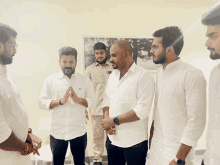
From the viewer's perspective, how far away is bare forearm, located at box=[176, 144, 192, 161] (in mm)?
940

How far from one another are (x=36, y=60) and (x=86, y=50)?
2.31 feet

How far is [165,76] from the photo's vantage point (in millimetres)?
1062

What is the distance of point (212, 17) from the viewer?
0.85 m

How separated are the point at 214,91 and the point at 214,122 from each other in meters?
0.21

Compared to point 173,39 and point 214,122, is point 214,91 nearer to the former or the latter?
point 214,122

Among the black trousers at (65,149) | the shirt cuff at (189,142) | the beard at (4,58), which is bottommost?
the black trousers at (65,149)

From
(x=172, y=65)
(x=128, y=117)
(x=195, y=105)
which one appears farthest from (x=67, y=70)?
(x=195, y=105)

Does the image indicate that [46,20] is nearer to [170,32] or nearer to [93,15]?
[93,15]

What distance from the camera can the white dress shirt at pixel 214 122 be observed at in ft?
2.76

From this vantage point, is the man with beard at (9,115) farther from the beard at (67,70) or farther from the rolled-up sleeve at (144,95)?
the rolled-up sleeve at (144,95)

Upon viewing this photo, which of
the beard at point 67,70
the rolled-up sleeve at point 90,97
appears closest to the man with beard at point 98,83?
the rolled-up sleeve at point 90,97

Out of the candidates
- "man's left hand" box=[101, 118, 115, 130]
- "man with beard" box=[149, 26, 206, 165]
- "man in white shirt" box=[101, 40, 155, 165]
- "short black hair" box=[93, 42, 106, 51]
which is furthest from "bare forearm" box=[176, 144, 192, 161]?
"short black hair" box=[93, 42, 106, 51]

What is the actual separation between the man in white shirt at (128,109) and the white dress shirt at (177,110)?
0.33 feet

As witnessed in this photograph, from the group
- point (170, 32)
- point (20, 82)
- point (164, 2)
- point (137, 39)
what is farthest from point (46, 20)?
point (164, 2)
